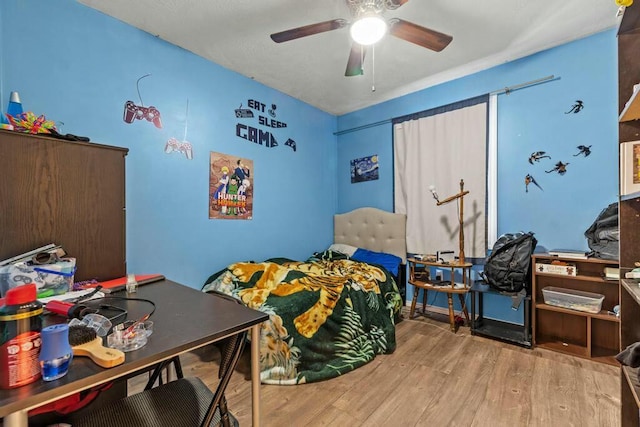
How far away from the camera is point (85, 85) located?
6.56 feet

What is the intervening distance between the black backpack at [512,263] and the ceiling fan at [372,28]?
1.72 m

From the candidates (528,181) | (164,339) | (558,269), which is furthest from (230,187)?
(558,269)

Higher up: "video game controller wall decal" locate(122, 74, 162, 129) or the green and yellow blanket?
"video game controller wall decal" locate(122, 74, 162, 129)

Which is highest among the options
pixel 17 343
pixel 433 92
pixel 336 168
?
pixel 433 92

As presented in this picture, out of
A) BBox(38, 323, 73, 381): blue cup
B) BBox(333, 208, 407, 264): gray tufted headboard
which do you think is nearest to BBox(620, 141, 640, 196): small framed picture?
BBox(38, 323, 73, 381): blue cup

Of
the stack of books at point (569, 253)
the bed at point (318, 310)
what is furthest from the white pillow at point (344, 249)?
the stack of books at point (569, 253)

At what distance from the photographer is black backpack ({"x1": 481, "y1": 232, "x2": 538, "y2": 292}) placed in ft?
7.72

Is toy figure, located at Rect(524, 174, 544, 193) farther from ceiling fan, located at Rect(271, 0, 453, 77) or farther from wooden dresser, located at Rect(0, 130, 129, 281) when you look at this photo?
wooden dresser, located at Rect(0, 130, 129, 281)

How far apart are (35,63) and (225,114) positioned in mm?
1358

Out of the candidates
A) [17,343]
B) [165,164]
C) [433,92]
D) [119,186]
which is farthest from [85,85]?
[433,92]

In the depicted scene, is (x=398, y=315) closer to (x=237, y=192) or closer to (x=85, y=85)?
(x=237, y=192)

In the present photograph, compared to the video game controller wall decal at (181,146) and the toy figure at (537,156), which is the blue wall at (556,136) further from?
the video game controller wall decal at (181,146)

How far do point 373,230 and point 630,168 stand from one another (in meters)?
2.58

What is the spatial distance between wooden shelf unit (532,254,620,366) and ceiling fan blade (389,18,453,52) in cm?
189
